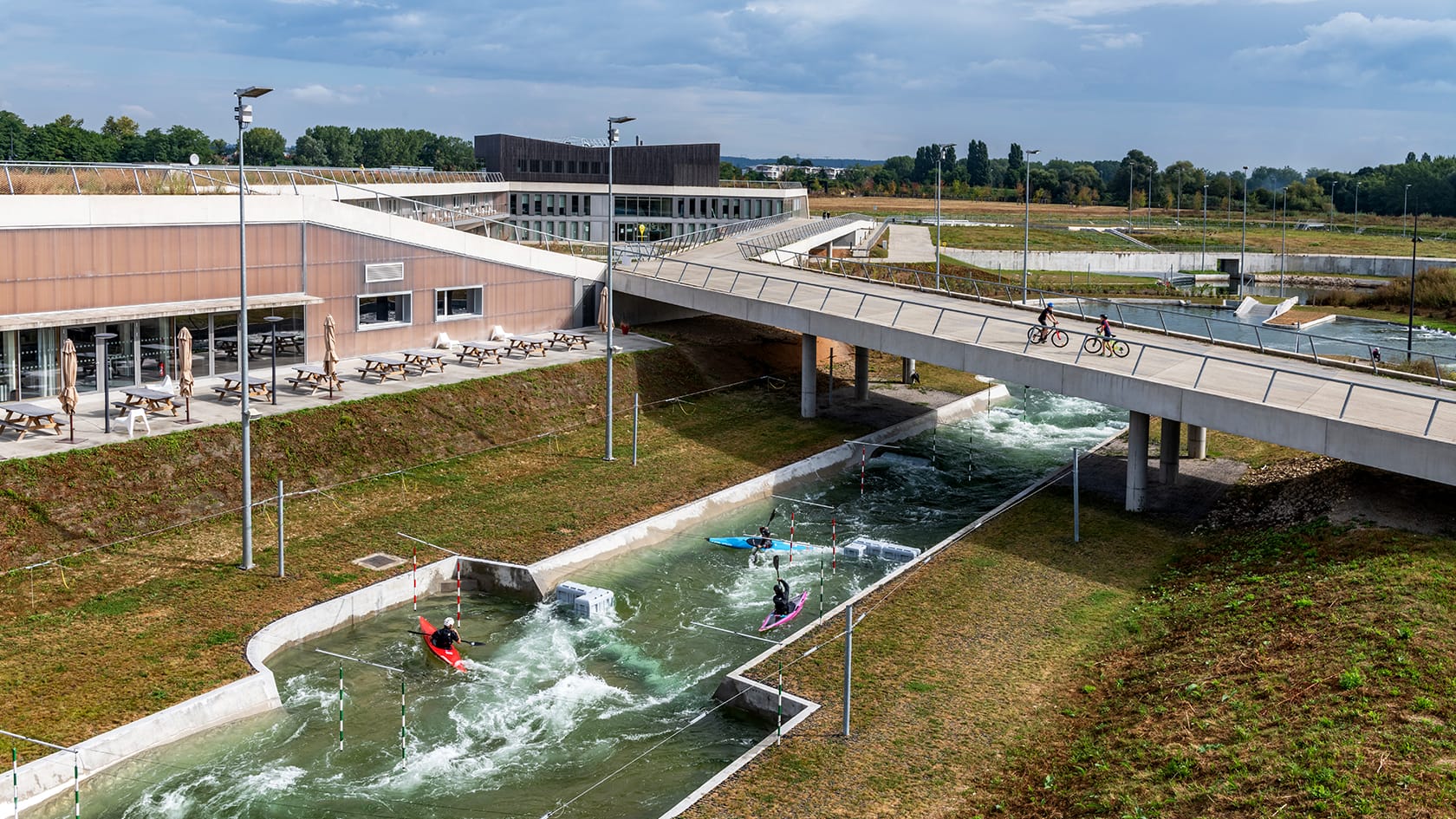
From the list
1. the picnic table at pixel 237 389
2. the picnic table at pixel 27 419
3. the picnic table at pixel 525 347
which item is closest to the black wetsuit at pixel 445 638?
the picnic table at pixel 27 419

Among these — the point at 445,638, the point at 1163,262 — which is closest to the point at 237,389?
the point at 445,638

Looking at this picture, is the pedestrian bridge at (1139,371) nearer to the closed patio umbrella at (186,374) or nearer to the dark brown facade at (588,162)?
the closed patio umbrella at (186,374)

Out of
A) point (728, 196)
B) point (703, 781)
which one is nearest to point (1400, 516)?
point (703, 781)

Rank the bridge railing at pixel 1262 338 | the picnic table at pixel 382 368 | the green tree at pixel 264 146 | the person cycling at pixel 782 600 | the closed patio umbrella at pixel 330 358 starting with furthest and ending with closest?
the green tree at pixel 264 146, the picnic table at pixel 382 368, the bridge railing at pixel 1262 338, the closed patio umbrella at pixel 330 358, the person cycling at pixel 782 600

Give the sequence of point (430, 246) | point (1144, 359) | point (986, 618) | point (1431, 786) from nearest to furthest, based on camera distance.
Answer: point (1431, 786) < point (986, 618) < point (1144, 359) < point (430, 246)

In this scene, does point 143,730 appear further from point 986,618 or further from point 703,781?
point 986,618

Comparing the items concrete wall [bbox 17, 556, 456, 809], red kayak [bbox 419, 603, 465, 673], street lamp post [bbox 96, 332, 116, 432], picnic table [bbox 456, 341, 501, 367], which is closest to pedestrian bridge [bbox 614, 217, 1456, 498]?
picnic table [bbox 456, 341, 501, 367]

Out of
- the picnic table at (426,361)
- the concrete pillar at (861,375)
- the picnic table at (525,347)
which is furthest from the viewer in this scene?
the concrete pillar at (861,375)

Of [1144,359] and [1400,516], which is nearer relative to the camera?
[1400,516]
